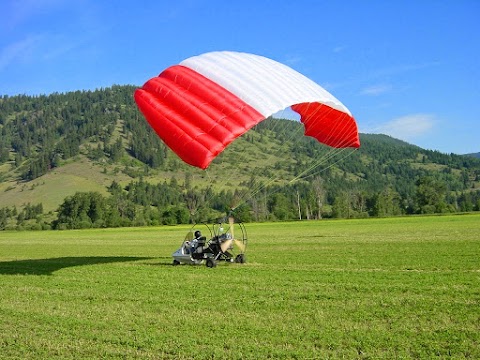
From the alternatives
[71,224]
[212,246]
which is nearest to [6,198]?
[71,224]

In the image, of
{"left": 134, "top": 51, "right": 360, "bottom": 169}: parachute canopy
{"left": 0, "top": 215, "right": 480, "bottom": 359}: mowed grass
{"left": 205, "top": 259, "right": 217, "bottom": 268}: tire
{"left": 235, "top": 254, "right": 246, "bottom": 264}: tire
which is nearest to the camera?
{"left": 0, "top": 215, "right": 480, "bottom": 359}: mowed grass

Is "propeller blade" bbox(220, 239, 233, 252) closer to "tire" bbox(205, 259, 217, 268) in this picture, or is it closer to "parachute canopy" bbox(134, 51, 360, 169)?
"tire" bbox(205, 259, 217, 268)

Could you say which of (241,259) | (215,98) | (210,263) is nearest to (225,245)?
(210,263)

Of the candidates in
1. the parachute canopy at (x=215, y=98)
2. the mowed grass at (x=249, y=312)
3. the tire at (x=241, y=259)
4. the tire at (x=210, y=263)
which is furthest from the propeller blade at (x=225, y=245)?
the parachute canopy at (x=215, y=98)

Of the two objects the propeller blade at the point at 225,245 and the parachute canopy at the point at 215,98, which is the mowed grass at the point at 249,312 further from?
the parachute canopy at the point at 215,98

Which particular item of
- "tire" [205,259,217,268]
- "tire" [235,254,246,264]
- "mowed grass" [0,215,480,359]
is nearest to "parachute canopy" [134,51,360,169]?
"mowed grass" [0,215,480,359]

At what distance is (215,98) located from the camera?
13.5m

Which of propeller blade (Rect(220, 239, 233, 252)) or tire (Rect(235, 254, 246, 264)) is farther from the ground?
propeller blade (Rect(220, 239, 233, 252))

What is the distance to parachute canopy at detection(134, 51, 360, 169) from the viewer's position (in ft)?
41.3

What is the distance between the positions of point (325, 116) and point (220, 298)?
321 inches

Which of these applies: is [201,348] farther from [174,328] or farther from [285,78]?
[285,78]

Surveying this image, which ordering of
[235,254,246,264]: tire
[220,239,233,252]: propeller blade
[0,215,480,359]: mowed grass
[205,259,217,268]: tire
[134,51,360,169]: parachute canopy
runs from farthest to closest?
[235,254,246,264]: tire, [220,239,233,252]: propeller blade, [205,259,217,268]: tire, [134,51,360,169]: parachute canopy, [0,215,480,359]: mowed grass

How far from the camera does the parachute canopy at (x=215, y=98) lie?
41.3ft

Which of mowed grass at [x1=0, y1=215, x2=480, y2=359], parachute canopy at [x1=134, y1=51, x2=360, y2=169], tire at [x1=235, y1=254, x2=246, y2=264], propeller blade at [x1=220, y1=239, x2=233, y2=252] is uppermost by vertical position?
parachute canopy at [x1=134, y1=51, x2=360, y2=169]
